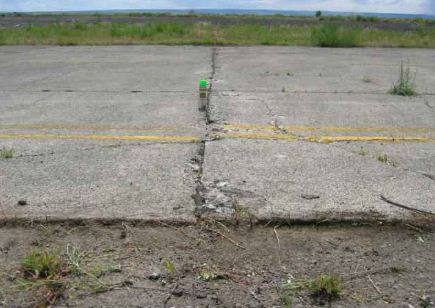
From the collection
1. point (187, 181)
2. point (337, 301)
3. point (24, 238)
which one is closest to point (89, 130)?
point (187, 181)

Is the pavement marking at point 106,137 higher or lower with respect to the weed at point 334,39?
lower

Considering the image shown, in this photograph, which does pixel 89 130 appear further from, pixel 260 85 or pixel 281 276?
pixel 260 85

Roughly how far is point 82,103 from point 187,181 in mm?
3840

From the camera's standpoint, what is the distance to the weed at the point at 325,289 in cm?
252

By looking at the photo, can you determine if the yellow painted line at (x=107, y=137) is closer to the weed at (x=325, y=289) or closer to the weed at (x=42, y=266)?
the weed at (x=42, y=266)

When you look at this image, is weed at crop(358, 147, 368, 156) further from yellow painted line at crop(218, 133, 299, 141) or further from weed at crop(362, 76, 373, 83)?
weed at crop(362, 76, 373, 83)

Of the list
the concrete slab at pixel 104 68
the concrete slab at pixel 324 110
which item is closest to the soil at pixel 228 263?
the concrete slab at pixel 324 110

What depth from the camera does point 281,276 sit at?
2.71m

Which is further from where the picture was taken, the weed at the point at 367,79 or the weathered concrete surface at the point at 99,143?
the weed at the point at 367,79

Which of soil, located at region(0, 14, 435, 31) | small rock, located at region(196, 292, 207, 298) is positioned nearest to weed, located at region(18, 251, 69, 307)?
small rock, located at region(196, 292, 207, 298)

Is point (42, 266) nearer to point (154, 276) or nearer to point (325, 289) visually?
point (154, 276)

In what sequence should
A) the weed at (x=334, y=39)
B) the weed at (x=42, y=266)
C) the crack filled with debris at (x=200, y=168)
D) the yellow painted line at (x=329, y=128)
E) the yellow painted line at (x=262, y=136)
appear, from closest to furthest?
the weed at (x=42, y=266), the crack filled with debris at (x=200, y=168), the yellow painted line at (x=262, y=136), the yellow painted line at (x=329, y=128), the weed at (x=334, y=39)

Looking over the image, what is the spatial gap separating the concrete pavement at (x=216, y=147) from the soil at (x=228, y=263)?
0.22 m

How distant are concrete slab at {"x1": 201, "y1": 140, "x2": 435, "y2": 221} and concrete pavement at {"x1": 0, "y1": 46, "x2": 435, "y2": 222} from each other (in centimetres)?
2
